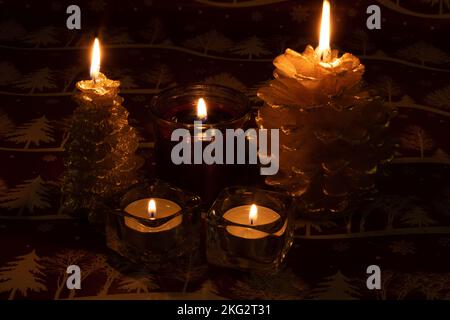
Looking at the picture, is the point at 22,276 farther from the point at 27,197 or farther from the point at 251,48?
the point at 251,48

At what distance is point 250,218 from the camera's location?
0.96m

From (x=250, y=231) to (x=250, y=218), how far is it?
0.10ft

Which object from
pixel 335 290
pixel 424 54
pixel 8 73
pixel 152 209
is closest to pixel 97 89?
pixel 152 209

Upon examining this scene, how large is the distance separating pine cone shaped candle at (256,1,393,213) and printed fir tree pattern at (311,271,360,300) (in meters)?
0.13

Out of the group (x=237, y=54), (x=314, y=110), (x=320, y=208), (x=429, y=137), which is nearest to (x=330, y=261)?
(x=320, y=208)

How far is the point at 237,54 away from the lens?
5.08 feet

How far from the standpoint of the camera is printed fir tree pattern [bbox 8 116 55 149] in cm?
124

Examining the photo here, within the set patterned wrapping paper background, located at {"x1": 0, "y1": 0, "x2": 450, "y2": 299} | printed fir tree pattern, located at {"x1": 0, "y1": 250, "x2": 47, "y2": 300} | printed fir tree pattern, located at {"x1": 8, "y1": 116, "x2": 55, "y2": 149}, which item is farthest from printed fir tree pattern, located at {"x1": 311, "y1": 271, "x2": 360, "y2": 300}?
printed fir tree pattern, located at {"x1": 8, "y1": 116, "x2": 55, "y2": 149}

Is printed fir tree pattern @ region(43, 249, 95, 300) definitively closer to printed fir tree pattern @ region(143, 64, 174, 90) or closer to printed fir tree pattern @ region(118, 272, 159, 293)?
printed fir tree pattern @ region(118, 272, 159, 293)

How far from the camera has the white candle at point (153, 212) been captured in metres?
0.95

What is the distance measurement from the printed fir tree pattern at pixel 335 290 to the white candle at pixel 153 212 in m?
0.21

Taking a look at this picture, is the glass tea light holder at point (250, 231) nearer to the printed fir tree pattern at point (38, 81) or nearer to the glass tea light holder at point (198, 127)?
the glass tea light holder at point (198, 127)

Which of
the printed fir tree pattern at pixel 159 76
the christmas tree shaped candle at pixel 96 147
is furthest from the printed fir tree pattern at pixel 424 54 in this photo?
the christmas tree shaped candle at pixel 96 147
